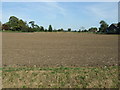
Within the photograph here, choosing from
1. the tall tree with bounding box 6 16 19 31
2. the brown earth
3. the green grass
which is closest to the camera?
the green grass

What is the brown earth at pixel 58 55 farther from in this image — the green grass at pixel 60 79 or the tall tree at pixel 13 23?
the tall tree at pixel 13 23

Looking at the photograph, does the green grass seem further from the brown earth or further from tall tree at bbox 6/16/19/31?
tall tree at bbox 6/16/19/31

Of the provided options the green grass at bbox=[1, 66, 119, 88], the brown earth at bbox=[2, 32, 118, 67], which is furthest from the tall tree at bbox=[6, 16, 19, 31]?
the green grass at bbox=[1, 66, 119, 88]

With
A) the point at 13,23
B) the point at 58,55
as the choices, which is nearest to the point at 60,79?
the point at 58,55

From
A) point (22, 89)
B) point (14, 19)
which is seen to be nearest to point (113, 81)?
point (22, 89)

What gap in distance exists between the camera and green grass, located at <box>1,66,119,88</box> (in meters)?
5.38

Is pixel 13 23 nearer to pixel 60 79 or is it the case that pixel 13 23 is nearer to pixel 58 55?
pixel 58 55

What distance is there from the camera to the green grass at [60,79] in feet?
17.7

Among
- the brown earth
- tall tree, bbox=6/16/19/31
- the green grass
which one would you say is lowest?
the green grass

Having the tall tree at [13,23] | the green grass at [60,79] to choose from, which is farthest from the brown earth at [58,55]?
the tall tree at [13,23]

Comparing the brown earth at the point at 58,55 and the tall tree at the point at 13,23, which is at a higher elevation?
the tall tree at the point at 13,23

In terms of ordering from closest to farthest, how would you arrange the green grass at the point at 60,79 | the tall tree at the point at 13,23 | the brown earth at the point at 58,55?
the green grass at the point at 60,79
the brown earth at the point at 58,55
the tall tree at the point at 13,23

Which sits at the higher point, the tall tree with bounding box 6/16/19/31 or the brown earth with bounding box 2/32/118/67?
the tall tree with bounding box 6/16/19/31

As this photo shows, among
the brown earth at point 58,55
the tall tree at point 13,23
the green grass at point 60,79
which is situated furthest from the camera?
the tall tree at point 13,23
